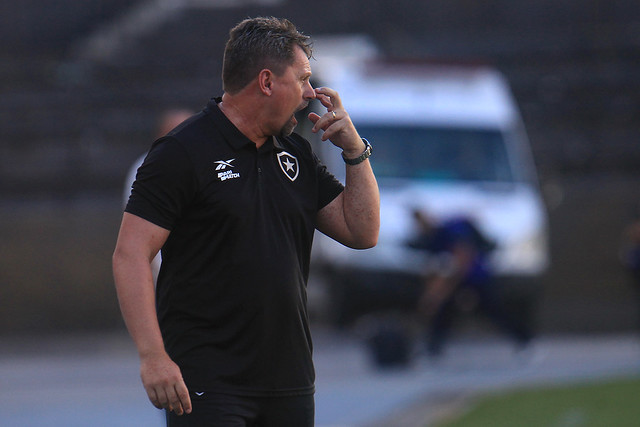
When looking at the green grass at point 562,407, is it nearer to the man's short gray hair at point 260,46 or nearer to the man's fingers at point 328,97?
the man's fingers at point 328,97

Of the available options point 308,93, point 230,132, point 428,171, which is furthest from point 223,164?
point 428,171

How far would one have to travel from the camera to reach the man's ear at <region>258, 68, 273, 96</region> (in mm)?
3846

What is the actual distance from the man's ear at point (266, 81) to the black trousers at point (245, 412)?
936mm

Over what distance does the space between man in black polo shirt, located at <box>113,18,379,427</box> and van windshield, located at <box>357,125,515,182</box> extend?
10417 mm

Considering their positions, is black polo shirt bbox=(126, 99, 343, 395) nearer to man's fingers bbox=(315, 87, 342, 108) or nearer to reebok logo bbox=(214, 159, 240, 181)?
reebok logo bbox=(214, 159, 240, 181)

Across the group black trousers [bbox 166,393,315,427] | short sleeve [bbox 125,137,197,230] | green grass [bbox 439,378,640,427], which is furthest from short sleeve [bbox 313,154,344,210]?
green grass [bbox 439,378,640,427]

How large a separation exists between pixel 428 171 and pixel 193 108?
848cm

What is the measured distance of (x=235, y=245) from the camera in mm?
3785

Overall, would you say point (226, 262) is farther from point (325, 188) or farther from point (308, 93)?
point (308, 93)

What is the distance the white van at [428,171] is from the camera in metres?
13.8

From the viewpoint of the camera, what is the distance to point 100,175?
818 inches

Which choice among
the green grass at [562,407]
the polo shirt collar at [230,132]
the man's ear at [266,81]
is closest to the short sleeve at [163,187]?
the polo shirt collar at [230,132]

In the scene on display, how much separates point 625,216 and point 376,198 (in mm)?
15620

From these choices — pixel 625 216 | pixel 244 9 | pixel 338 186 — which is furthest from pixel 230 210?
pixel 244 9
